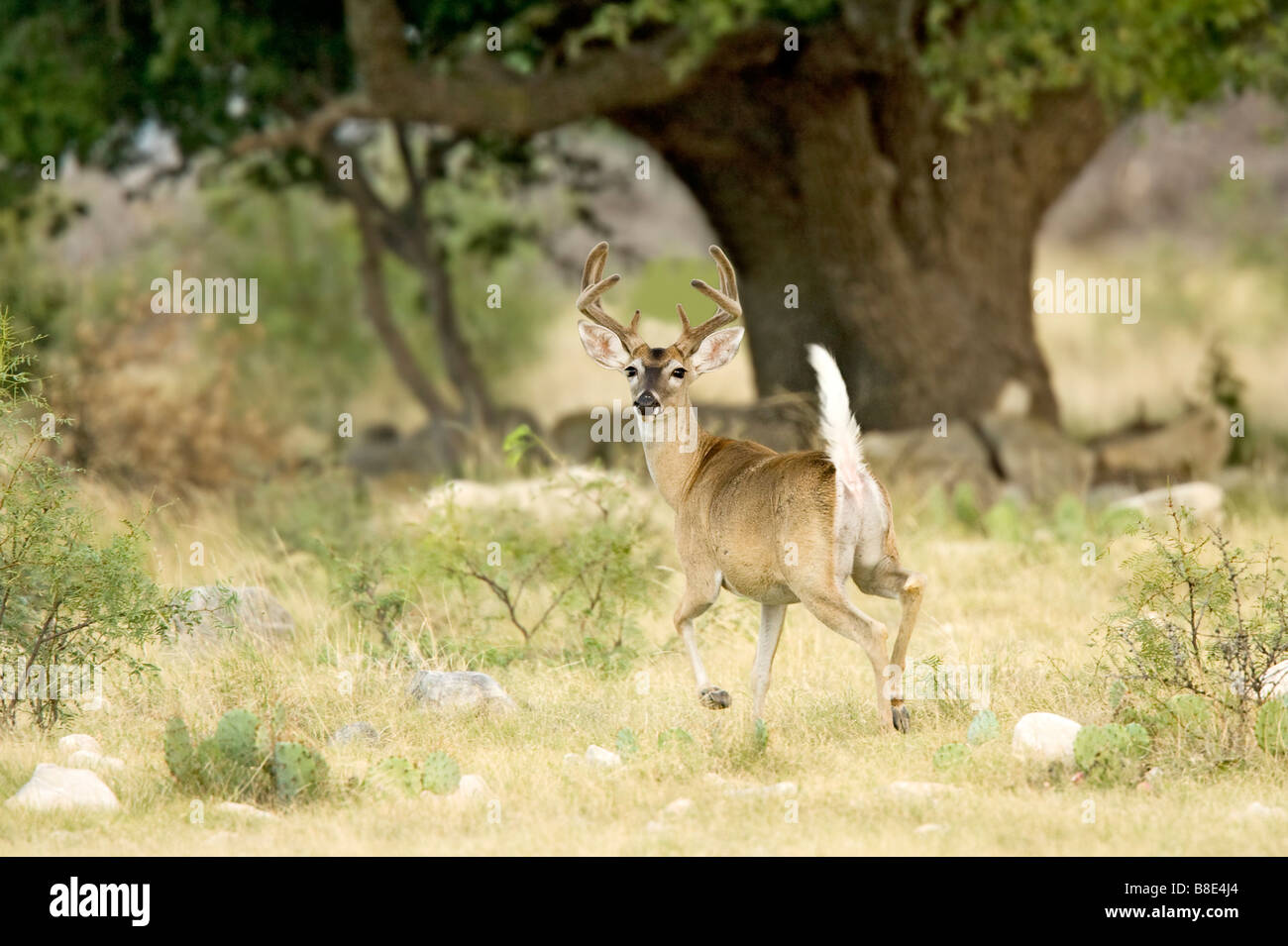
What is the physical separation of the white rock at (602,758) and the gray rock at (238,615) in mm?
1827

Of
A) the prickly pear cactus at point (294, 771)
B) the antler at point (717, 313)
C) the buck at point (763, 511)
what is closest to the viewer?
the prickly pear cactus at point (294, 771)

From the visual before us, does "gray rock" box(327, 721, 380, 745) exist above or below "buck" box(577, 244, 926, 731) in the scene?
below

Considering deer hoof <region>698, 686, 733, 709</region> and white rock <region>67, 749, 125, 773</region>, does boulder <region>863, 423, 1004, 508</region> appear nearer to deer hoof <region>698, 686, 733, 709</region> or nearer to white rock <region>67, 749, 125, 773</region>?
deer hoof <region>698, 686, 733, 709</region>

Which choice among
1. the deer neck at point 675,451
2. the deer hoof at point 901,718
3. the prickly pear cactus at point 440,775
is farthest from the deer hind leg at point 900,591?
the prickly pear cactus at point 440,775

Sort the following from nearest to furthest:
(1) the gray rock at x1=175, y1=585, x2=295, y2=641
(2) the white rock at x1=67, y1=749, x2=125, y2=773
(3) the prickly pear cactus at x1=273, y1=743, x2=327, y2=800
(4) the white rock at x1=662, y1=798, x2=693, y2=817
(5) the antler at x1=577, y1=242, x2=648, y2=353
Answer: (4) the white rock at x1=662, y1=798, x2=693, y2=817
(3) the prickly pear cactus at x1=273, y1=743, x2=327, y2=800
(2) the white rock at x1=67, y1=749, x2=125, y2=773
(5) the antler at x1=577, y1=242, x2=648, y2=353
(1) the gray rock at x1=175, y1=585, x2=295, y2=641

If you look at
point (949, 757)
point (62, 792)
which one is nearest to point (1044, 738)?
point (949, 757)

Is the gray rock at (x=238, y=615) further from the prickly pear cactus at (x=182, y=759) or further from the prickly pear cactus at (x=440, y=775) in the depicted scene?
the prickly pear cactus at (x=440, y=775)

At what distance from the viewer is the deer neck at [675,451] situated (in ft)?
23.4

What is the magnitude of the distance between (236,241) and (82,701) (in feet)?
50.5

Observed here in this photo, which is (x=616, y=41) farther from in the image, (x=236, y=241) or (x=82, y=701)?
(x=236, y=241)

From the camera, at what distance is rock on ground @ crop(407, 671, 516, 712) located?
687 cm

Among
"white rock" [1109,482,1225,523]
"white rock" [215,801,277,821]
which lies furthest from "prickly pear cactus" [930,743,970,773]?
"white rock" [1109,482,1225,523]

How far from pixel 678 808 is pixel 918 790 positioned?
31.7 inches

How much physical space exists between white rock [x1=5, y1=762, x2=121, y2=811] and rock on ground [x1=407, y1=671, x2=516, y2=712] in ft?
4.84
